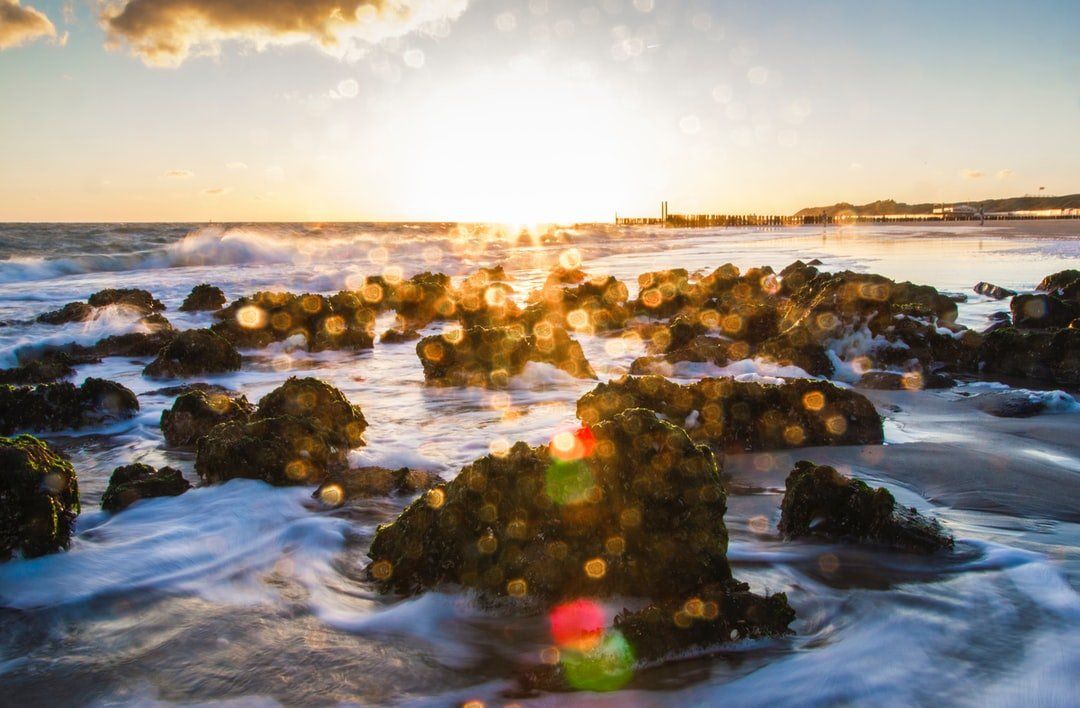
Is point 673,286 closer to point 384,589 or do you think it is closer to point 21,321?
point 384,589

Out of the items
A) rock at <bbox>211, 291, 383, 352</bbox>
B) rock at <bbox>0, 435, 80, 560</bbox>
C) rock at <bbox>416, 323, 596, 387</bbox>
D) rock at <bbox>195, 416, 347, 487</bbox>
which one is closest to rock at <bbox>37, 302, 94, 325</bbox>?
rock at <bbox>211, 291, 383, 352</bbox>

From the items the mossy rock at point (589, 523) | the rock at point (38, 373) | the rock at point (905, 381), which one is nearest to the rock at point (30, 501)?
the mossy rock at point (589, 523)

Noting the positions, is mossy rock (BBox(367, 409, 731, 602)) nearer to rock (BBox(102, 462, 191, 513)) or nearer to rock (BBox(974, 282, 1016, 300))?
rock (BBox(102, 462, 191, 513))

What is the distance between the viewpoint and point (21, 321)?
11750 mm

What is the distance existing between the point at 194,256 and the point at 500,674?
29307 mm

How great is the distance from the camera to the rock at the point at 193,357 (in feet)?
24.7

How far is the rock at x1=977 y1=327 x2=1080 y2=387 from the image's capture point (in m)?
6.55

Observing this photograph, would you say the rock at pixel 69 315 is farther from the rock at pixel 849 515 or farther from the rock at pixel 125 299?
the rock at pixel 849 515

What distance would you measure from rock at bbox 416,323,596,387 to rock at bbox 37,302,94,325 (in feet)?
25.5

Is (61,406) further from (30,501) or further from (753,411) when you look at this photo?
(753,411)

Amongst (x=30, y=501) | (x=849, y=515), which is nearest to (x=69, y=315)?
(x=30, y=501)

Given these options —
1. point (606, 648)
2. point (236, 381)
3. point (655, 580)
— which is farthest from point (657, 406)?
point (236, 381)

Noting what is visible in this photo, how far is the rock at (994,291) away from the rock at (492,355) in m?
9.28

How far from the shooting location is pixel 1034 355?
268 inches
